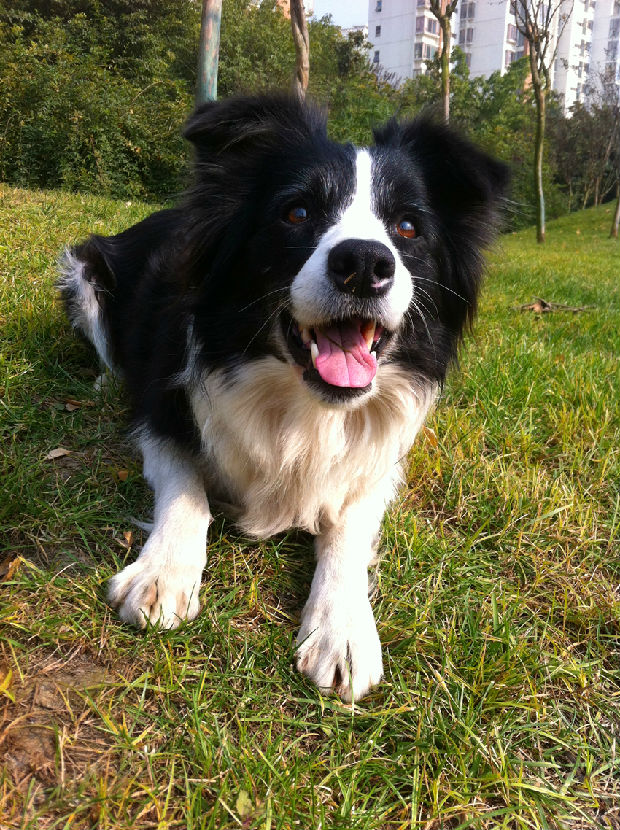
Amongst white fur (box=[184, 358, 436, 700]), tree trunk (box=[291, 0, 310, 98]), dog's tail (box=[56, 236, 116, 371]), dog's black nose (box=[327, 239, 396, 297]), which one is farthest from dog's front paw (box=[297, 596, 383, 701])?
tree trunk (box=[291, 0, 310, 98])

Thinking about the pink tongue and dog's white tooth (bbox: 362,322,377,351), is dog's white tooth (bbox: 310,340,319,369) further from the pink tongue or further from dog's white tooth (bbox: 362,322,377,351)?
dog's white tooth (bbox: 362,322,377,351)

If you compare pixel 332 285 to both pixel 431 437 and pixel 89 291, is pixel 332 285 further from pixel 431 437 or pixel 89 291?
pixel 89 291

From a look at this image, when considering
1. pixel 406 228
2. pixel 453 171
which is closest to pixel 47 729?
pixel 406 228

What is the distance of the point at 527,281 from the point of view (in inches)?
302

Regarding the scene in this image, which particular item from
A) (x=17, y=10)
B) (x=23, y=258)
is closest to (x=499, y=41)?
(x=17, y=10)

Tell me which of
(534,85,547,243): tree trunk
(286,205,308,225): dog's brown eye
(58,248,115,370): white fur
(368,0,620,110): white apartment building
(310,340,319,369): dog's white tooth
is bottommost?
(58,248,115,370): white fur

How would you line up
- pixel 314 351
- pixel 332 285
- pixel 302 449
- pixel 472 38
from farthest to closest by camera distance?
pixel 472 38 → pixel 302 449 → pixel 314 351 → pixel 332 285

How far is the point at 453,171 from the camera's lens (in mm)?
A: 2219

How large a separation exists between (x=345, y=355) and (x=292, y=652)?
849 millimetres

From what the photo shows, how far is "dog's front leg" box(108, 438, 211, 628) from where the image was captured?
1685 millimetres

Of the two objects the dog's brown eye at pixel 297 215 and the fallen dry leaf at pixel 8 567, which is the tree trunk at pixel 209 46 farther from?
the fallen dry leaf at pixel 8 567

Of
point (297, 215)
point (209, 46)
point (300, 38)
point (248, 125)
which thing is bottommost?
point (297, 215)

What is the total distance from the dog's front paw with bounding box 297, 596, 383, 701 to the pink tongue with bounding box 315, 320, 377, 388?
2.08 feet

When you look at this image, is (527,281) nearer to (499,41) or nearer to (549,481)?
(549,481)
